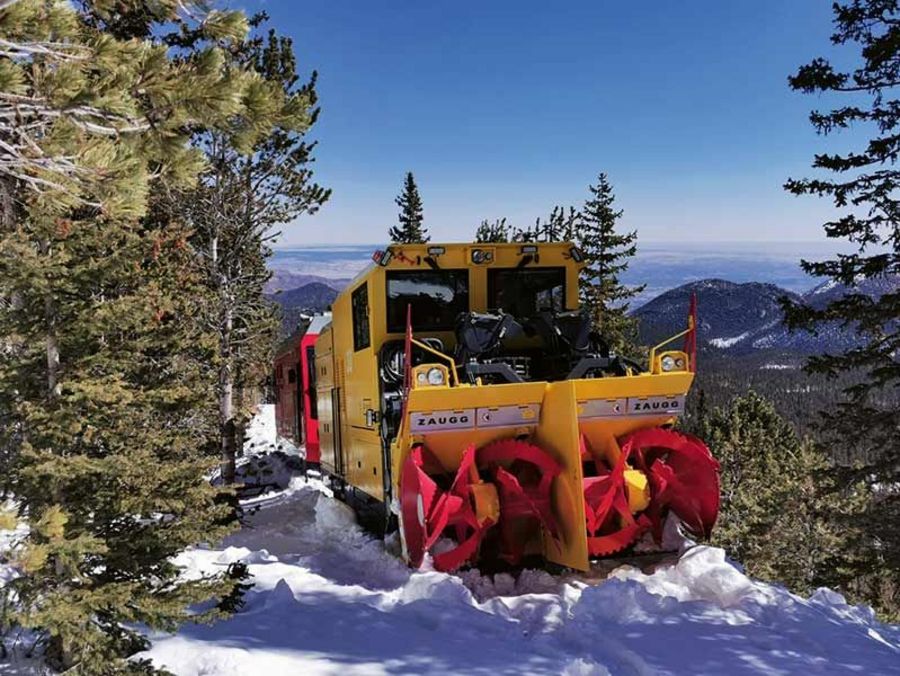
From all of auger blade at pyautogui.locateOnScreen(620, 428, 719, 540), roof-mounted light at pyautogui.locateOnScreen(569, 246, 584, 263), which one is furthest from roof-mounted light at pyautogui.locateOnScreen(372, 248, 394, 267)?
auger blade at pyautogui.locateOnScreen(620, 428, 719, 540)

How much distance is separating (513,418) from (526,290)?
7.94 ft

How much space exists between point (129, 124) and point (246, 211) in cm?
1025

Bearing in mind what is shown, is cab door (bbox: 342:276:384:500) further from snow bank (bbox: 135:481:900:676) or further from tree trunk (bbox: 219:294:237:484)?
tree trunk (bbox: 219:294:237:484)

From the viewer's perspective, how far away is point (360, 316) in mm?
9406

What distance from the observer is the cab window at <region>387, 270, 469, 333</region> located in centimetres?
874

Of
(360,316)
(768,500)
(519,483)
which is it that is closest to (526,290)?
(360,316)

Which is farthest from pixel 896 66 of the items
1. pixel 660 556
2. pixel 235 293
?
pixel 235 293

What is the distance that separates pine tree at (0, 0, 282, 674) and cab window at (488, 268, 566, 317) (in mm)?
4490

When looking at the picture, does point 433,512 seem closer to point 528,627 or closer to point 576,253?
point 528,627

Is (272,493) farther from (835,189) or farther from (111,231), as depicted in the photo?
(835,189)

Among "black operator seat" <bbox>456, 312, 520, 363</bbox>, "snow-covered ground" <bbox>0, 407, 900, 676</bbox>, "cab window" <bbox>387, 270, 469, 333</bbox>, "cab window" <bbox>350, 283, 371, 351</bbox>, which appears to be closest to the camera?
"snow-covered ground" <bbox>0, 407, 900, 676</bbox>

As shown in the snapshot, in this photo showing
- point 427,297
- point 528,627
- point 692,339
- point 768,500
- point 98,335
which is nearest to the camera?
point 98,335

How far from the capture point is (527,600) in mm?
6453

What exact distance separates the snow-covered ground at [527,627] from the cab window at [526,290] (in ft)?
11.3
